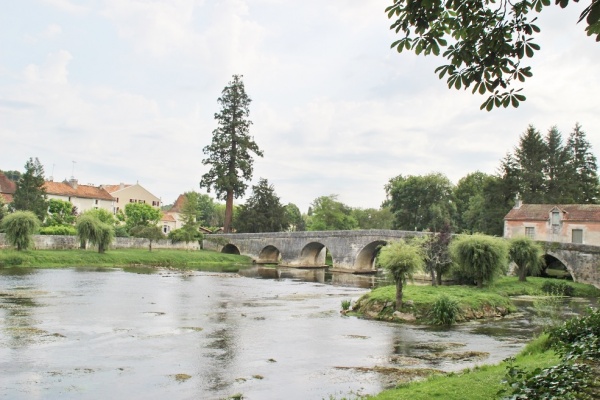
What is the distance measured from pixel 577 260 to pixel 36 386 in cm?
3885

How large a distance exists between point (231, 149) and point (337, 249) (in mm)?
19651

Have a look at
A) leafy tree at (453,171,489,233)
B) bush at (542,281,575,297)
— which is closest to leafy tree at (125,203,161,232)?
leafy tree at (453,171,489,233)

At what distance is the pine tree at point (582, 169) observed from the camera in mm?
64500

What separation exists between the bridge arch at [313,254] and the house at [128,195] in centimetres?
4011

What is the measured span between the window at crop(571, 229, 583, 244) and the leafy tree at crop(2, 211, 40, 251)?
1840 inches

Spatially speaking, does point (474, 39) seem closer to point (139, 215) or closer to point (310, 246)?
point (310, 246)

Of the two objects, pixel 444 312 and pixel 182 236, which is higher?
pixel 182 236

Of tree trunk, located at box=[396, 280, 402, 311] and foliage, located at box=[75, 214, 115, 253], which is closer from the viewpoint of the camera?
tree trunk, located at box=[396, 280, 402, 311]

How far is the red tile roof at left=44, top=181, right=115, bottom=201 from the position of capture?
8212 centimetres

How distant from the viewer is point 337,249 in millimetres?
59125

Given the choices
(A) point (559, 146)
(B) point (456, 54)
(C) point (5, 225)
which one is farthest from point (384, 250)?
(A) point (559, 146)

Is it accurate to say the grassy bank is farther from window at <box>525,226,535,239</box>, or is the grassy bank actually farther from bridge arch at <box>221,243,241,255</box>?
window at <box>525,226,535,239</box>

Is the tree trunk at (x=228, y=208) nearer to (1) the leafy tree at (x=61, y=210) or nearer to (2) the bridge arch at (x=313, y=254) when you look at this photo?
(2) the bridge arch at (x=313, y=254)

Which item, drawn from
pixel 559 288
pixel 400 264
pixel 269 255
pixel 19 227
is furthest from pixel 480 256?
pixel 269 255
